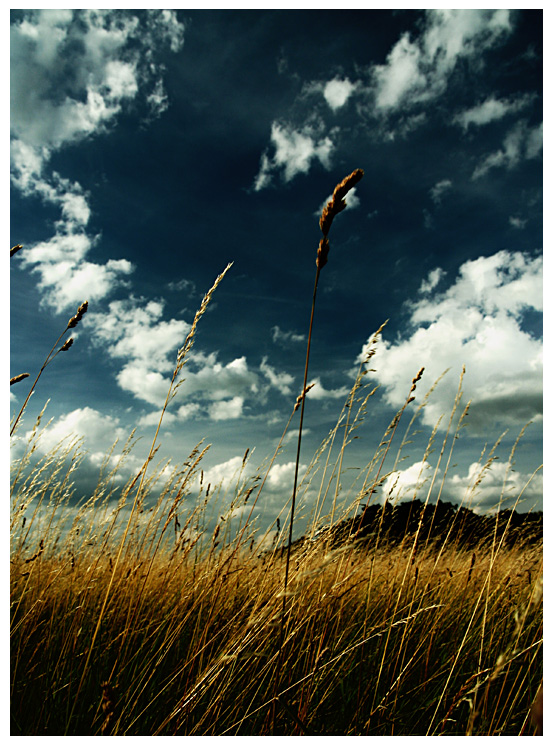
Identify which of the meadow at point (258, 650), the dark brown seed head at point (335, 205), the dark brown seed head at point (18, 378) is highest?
the dark brown seed head at point (335, 205)

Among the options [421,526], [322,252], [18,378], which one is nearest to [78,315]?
[18,378]

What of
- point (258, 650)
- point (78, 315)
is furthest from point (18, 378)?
point (258, 650)

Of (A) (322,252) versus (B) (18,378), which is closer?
(A) (322,252)

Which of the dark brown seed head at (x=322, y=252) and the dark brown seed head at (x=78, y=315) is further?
the dark brown seed head at (x=78, y=315)

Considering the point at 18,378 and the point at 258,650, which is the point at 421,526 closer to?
the point at 258,650

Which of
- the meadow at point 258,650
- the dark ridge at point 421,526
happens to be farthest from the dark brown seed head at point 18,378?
the dark ridge at point 421,526

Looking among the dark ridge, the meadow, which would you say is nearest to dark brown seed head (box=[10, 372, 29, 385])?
the meadow

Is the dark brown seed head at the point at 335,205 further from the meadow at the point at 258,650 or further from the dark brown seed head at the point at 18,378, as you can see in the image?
the dark brown seed head at the point at 18,378

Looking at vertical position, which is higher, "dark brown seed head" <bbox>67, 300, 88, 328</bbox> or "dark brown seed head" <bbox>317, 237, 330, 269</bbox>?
"dark brown seed head" <bbox>67, 300, 88, 328</bbox>

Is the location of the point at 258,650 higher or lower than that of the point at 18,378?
lower

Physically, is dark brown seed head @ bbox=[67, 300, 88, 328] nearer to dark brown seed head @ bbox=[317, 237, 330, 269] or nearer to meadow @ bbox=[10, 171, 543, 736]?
meadow @ bbox=[10, 171, 543, 736]

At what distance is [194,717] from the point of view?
1491 mm

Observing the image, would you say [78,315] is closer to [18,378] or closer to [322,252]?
[18,378]
